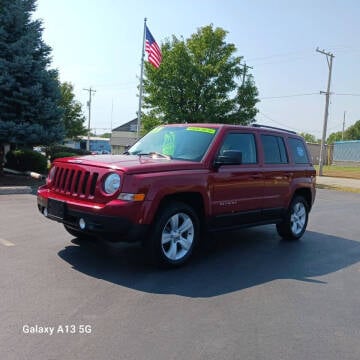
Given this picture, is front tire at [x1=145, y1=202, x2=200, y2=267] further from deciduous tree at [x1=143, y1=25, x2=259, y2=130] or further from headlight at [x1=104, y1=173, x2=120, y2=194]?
deciduous tree at [x1=143, y1=25, x2=259, y2=130]

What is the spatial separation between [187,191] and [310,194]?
144 inches

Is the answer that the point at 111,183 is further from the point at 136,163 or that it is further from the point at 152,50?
the point at 152,50

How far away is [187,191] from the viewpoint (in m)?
5.80

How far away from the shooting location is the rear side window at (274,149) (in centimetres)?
734

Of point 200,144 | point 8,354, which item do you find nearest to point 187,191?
point 200,144

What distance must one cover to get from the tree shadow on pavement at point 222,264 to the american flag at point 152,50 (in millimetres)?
16303

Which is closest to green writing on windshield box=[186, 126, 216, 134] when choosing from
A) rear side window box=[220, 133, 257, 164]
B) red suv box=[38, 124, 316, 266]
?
red suv box=[38, 124, 316, 266]

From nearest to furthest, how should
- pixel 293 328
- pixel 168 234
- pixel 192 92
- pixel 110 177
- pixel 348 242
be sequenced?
pixel 293 328
pixel 110 177
pixel 168 234
pixel 348 242
pixel 192 92

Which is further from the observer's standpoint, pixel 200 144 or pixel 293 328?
pixel 200 144

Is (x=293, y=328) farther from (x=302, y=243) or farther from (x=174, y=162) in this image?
(x=302, y=243)

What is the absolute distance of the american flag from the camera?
74.6 ft

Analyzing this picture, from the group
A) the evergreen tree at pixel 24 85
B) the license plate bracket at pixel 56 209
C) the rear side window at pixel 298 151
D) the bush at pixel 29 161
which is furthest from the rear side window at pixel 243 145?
Answer: the bush at pixel 29 161

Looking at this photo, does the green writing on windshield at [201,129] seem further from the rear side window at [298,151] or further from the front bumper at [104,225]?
the rear side window at [298,151]

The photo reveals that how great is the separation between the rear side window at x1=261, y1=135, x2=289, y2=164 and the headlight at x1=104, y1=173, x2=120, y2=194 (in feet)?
9.41
